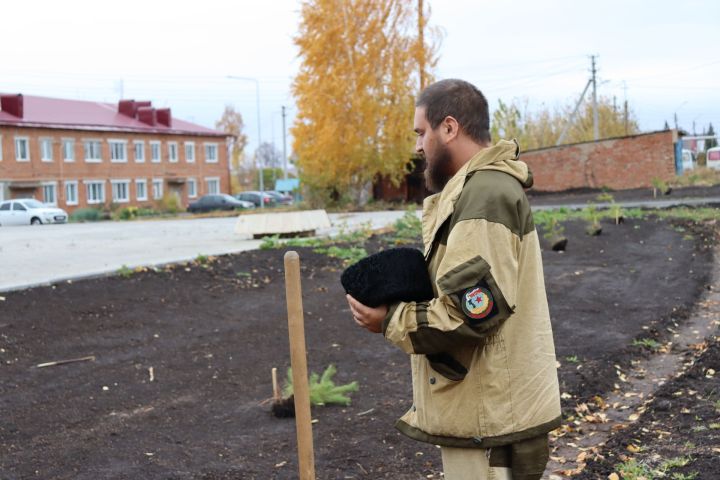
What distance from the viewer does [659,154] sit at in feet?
120

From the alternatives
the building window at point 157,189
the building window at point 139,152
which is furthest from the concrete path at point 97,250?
the building window at point 157,189

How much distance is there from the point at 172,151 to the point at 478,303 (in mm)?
59019

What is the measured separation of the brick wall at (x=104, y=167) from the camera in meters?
48.8

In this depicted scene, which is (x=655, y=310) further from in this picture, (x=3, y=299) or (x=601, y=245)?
(x=3, y=299)

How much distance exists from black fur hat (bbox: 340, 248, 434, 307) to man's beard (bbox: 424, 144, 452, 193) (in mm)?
234

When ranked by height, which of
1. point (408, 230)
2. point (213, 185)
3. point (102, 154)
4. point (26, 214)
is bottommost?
point (408, 230)

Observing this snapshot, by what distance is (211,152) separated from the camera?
6241 cm

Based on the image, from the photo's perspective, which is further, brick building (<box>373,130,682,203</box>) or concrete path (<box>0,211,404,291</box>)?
brick building (<box>373,130,682,203</box>)

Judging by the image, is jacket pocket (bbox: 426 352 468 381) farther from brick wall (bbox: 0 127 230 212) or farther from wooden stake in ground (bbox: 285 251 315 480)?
brick wall (bbox: 0 127 230 212)

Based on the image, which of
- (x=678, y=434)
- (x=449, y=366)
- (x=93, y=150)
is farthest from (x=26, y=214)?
(x=449, y=366)

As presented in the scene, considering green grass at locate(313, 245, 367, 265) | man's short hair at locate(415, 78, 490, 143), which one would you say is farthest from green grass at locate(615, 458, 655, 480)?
green grass at locate(313, 245, 367, 265)

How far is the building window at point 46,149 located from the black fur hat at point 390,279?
170ft

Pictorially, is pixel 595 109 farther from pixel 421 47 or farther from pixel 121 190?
pixel 121 190

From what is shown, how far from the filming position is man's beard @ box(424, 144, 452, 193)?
94.7 inches
